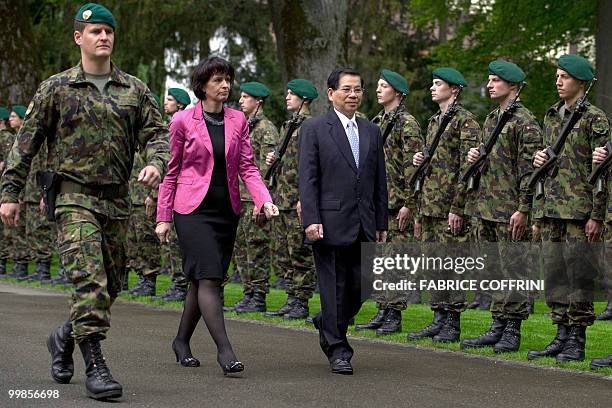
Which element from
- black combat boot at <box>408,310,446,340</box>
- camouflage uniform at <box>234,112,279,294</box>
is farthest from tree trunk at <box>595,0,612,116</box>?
black combat boot at <box>408,310,446,340</box>

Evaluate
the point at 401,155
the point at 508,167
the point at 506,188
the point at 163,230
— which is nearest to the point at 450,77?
the point at 401,155

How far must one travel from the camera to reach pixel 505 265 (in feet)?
35.8

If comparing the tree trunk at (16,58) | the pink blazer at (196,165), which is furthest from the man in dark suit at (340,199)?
the tree trunk at (16,58)

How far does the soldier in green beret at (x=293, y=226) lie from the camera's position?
1371 cm

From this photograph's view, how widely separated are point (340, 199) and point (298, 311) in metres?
4.27

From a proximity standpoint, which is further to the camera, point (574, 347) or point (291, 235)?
point (291, 235)

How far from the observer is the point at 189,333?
9.51 m

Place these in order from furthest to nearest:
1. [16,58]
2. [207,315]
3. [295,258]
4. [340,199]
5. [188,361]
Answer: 1. [16,58]
2. [295,258]
3. [340,199]
4. [188,361]
5. [207,315]

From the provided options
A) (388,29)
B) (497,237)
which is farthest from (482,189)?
(388,29)

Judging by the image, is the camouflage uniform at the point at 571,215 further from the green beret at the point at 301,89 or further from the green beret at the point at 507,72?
the green beret at the point at 301,89

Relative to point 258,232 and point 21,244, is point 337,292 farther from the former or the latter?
point 21,244

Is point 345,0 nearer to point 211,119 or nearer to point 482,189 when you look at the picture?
point 482,189

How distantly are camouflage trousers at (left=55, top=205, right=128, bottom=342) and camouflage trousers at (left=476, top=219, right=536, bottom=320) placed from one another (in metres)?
3.95

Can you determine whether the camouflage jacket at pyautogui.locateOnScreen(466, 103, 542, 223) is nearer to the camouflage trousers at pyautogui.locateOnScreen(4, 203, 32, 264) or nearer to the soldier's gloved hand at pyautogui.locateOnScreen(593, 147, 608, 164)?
the soldier's gloved hand at pyautogui.locateOnScreen(593, 147, 608, 164)
